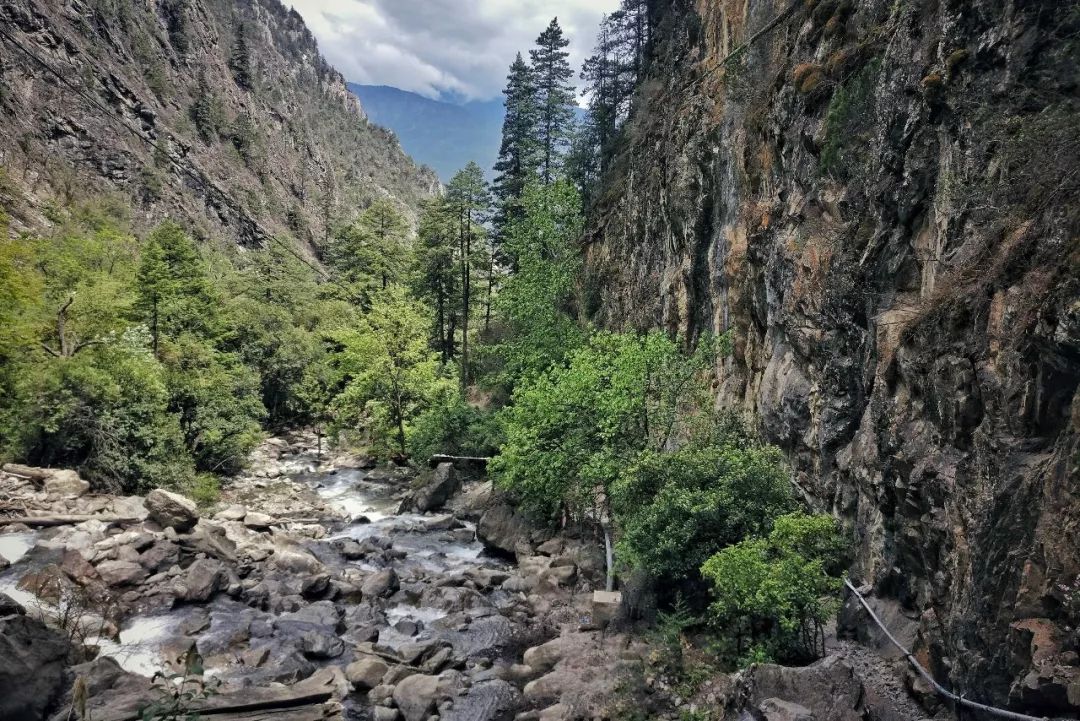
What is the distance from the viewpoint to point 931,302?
964 cm

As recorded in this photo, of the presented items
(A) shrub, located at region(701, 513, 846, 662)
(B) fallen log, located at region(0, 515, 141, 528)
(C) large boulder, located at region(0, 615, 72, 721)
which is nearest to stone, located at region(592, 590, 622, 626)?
(A) shrub, located at region(701, 513, 846, 662)

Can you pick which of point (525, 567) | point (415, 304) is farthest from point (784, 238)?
point (415, 304)

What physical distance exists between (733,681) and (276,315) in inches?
1461

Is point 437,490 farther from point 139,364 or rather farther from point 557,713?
point 557,713

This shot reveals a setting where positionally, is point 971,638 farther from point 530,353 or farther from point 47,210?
point 47,210

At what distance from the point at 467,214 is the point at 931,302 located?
32474mm

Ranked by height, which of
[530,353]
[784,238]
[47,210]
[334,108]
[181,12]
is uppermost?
[334,108]

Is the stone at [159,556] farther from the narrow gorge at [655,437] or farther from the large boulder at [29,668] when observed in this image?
the large boulder at [29,668]

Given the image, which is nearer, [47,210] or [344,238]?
[47,210]

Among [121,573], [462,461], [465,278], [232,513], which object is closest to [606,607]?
[121,573]

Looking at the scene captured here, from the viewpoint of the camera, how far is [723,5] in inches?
993

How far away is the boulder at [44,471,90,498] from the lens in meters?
21.8

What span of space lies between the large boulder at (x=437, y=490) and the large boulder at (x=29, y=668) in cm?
1618

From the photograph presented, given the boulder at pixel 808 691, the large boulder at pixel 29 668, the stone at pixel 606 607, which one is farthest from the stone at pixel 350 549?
the boulder at pixel 808 691
